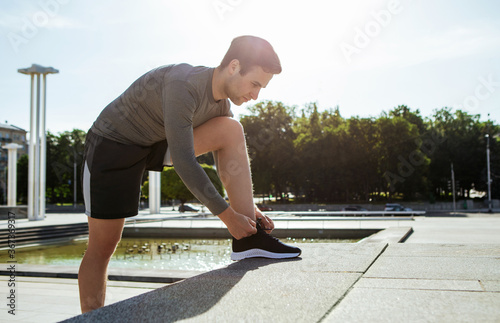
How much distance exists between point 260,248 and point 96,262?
0.80 m

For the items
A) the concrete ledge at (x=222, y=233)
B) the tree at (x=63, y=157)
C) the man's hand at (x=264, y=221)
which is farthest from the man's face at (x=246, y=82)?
the tree at (x=63, y=157)

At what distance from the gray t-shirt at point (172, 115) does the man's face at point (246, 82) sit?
3.8 inches

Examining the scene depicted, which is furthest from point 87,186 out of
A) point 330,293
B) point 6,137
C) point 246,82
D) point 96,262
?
point 6,137

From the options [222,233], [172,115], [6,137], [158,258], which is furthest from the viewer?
[6,137]

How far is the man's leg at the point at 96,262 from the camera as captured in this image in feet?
6.23

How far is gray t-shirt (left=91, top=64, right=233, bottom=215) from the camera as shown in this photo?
1.76 meters

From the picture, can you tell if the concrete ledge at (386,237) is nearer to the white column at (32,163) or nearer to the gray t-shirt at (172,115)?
the gray t-shirt at (172,115)

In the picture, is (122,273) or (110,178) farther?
(122,273)

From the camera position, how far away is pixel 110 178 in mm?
1943

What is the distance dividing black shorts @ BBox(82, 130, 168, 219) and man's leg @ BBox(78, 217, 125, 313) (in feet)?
0.21

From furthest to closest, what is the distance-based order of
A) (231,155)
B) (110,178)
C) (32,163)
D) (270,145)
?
(270,145) → (32,163) → (231,155) → (110,178)

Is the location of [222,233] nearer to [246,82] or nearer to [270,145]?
[246,82]

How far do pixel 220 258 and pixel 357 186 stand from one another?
40296 mm

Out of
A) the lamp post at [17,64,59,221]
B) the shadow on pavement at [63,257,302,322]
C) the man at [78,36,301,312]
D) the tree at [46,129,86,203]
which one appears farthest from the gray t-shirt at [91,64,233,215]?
the tree at [46,129,86,203]
